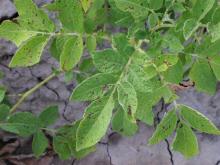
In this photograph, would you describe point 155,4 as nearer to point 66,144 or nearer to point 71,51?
point 71,51

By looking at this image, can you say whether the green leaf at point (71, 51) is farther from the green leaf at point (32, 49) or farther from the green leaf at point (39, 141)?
the green leaf at point (39, 141)

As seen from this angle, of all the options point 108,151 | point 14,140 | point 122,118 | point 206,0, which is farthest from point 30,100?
point 206,0

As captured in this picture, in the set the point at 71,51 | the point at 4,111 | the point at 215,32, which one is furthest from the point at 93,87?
the point at 4,111

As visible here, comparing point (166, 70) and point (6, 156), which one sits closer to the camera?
point (166, 70)

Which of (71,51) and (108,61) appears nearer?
(108,61)

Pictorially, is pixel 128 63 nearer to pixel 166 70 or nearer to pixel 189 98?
pixel 166 70

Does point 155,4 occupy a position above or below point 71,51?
above
